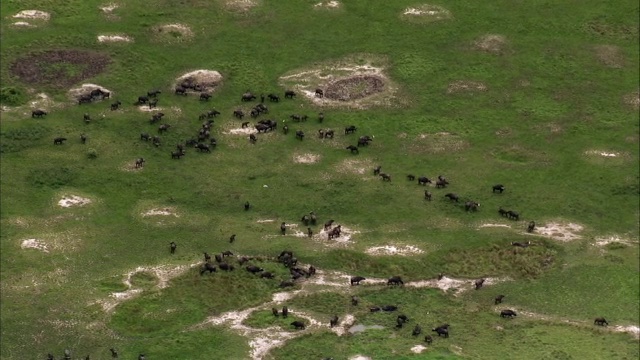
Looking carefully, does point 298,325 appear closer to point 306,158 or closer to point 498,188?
point 306,158

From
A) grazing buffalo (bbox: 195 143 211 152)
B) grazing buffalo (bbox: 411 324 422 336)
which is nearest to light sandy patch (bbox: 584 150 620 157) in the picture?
grazing buffalo (bbox: 411 324 422 336)

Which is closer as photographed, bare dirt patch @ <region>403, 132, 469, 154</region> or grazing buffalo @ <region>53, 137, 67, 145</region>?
grazing buffalo @ <region>53, 137, 67, 145</region>

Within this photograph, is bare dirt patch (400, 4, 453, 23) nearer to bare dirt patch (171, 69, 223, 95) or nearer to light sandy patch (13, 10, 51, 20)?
bare dirt patch (171, 69, 223, 95)

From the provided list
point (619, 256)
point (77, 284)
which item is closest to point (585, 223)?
point (619, 256)

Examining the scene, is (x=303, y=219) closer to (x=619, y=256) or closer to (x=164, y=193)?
(x=164, y=193)

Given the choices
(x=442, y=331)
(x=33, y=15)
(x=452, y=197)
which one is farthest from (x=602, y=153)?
(x=33, y=15)

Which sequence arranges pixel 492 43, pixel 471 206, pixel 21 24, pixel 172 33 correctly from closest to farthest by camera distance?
pixel 471 206
pixel 21 24
pixel 172 33
pixel 492 43
